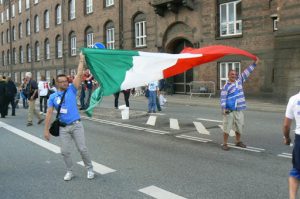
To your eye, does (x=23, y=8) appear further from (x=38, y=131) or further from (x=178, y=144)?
(x=178, y=144)

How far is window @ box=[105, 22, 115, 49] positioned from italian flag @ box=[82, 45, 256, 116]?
23.2m

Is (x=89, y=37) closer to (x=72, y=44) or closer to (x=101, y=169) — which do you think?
(x=72, y=44)

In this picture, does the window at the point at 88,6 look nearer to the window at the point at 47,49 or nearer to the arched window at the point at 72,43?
the arched window at the point at 72,43

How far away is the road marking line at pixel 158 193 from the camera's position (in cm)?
496

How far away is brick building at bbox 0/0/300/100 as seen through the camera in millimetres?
17531

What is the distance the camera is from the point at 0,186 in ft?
18.7

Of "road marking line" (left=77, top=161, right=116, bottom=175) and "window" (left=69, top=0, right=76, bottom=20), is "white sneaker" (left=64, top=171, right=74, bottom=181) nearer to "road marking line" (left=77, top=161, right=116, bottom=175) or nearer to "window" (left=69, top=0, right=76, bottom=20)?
"road marking line" (left=77, top=161, right=116, bottom=175)

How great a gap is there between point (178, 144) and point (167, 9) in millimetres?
18389

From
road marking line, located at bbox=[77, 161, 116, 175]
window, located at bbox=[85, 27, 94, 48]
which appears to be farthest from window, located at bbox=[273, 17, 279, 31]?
window, located at bbox=[85, 27, 94, 48]

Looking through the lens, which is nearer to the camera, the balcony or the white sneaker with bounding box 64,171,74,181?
the white sneaker with bounding box 64,171,74,181

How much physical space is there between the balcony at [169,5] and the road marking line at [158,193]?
19.7 metres

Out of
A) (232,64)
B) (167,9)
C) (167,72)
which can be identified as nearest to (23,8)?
(167,9)

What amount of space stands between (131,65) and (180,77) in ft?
60.3

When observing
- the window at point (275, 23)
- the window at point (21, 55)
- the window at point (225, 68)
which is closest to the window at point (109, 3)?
the window at point (225, 68)
